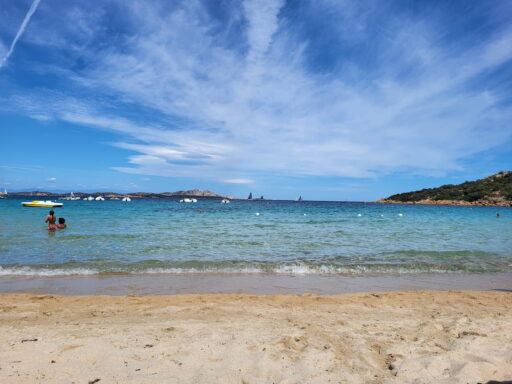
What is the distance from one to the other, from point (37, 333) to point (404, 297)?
770cm

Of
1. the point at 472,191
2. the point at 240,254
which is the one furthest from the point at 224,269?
the point at 472,191

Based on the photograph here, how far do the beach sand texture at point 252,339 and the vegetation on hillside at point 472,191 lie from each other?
399 ft

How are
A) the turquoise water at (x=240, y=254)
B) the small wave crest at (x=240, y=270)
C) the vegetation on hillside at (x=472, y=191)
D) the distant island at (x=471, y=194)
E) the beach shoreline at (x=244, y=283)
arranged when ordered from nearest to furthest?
1. the beach shoreline at (x=244, y=283)
2. the small wave crest at (x=240, y=270)
3. the turquoise water at (x=240, y=254)
4. the distant island at (x=471, y=194)
5. the vegetation on hillside at (x=472, y=191)

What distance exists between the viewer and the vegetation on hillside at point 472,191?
344 feet

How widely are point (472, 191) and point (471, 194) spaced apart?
489 centimetres

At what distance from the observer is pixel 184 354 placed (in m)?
4.35

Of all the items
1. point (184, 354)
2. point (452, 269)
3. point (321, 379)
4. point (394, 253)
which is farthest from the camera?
point (394, 253)

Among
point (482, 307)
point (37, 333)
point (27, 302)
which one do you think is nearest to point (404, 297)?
point (482, 307)

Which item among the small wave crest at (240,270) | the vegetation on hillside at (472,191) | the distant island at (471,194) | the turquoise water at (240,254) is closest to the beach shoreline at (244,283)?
the small wave crest at (240,270)

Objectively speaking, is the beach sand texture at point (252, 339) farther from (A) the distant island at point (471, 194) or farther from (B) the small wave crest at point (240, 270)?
(A) the distant island at point (471, 194)

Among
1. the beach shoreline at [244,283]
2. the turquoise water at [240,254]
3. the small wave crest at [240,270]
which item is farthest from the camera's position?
the turquoise water at [240,254]

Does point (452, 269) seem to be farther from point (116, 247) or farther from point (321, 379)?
point (116, 247)

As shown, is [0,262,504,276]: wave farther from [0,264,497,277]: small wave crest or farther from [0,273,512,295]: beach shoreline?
[0,273,512,295]: beach shoreline

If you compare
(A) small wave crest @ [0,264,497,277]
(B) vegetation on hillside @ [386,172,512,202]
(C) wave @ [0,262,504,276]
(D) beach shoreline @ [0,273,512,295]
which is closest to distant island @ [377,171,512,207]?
(B) vegetation on hillside @ [386,172,512,202]
